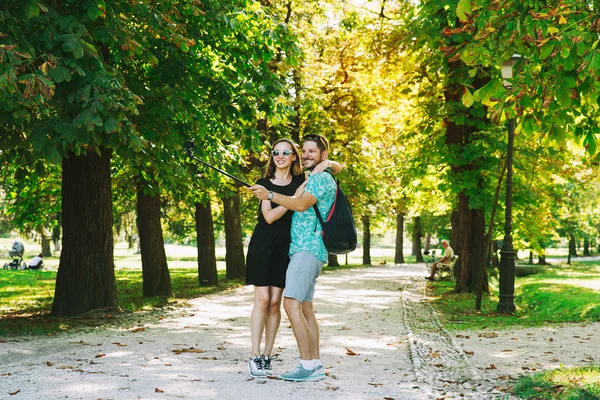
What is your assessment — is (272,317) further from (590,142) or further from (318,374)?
(590,142)

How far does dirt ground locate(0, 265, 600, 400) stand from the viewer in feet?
18.0

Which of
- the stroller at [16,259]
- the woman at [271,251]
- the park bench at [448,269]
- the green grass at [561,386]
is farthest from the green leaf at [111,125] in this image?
the stroller at [16,259]

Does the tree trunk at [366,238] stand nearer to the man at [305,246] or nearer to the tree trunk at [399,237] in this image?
the tree trunk at [399,237]

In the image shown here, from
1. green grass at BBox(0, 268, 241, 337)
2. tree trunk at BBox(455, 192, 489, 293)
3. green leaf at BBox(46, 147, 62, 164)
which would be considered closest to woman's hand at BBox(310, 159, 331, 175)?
green leaf at BBox(46, 147, 62, 164)

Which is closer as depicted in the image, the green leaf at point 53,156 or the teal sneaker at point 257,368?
the teal sneaker at point 257,368

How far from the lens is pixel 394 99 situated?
802 inches

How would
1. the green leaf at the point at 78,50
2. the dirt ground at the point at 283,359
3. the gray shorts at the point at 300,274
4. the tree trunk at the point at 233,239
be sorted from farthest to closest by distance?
the tree trunk at the point at 233,239, the green leaf at the point at 78,50, the gray shorts at the point at 300,274, the dirt ground at the point at 283,359

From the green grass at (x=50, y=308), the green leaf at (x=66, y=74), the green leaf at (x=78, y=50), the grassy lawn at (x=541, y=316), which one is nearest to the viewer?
the grassy lawn at (x=541, y=316)

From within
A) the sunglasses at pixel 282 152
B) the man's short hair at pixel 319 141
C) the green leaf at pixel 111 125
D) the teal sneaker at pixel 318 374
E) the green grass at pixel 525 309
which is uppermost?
the green leaf at pixel 111 125

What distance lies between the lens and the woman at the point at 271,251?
19.3 ft

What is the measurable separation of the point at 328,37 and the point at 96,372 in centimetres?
1963

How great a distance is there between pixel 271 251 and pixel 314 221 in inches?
18.2

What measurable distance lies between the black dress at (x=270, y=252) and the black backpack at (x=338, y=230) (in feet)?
1.21

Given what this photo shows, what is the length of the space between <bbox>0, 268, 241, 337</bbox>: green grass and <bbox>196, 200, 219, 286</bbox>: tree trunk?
0.50 m
